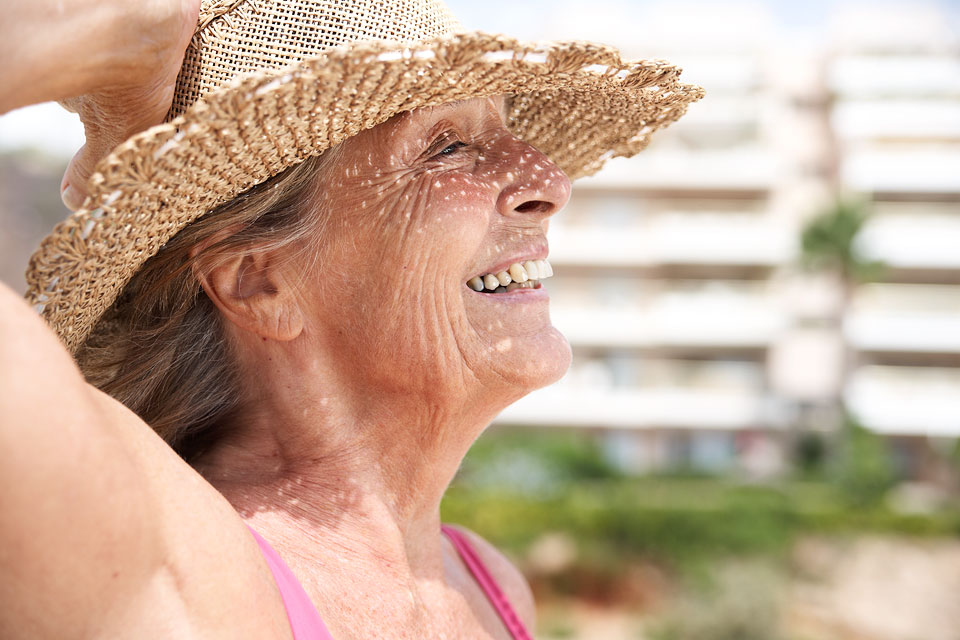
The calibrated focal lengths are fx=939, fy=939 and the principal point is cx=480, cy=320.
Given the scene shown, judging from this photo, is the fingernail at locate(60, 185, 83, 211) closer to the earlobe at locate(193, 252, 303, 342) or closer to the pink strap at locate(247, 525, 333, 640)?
the earlobe at locate(193, 252, 303, 342)

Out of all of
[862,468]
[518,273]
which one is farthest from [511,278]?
[862,468]

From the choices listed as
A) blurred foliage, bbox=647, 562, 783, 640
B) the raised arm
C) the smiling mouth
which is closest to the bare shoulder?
the raised arm

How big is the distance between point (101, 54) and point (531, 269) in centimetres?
79

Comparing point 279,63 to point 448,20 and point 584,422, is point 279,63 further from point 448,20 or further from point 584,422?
point 584,422

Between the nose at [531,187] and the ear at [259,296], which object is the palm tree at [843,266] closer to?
the nose at [531,187]

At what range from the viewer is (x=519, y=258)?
1577 millimetres

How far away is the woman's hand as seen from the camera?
0.99m

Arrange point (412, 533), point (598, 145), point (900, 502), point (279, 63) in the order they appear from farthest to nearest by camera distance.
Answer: point (900, 502) < point (598, 145) < point (412, 533) < point (279, 63)

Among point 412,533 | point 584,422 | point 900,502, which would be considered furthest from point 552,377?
point 584,422

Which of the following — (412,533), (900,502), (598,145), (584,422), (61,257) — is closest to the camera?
(61,257)

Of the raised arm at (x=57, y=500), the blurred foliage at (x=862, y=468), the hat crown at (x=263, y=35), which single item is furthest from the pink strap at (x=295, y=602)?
the blurred foliage at (x=862, y=468)

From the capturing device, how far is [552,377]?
5.13ft

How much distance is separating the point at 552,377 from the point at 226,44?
2.37ft

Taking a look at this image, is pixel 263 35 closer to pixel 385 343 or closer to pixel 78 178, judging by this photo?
pixel 78 178
